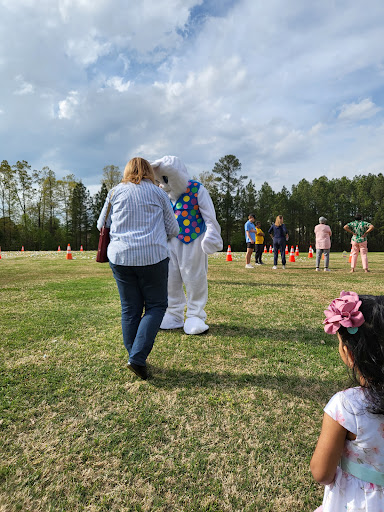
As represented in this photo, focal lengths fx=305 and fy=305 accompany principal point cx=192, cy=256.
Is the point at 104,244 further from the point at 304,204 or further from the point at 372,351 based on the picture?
the point at 304,204

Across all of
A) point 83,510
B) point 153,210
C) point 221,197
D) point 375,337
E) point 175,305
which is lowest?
point 83,510

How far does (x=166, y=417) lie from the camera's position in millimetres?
1956

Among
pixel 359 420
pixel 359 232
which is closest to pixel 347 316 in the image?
pixel 359 420

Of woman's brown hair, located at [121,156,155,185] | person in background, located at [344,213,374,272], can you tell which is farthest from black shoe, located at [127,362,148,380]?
person in background, located at [344,213,374,272]

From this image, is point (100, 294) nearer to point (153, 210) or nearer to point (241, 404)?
point (153, 210)

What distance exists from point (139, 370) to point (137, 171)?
164cm

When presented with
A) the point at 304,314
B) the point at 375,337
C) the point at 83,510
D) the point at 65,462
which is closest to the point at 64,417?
the point at 65,462

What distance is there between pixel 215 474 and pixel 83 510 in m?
0.62

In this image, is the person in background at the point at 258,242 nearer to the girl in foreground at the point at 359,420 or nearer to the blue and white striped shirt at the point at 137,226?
the blue and white striped shirt at the point at 137,226

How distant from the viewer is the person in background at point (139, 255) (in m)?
2.38

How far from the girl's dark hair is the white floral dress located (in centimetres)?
4

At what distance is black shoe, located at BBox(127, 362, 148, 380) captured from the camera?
236 centimetres

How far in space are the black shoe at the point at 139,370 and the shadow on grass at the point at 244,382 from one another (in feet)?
0.22

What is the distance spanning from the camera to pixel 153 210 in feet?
8.30
